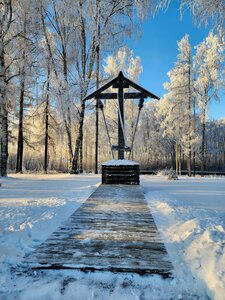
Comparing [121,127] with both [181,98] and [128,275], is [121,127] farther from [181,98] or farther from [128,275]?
[181,98]

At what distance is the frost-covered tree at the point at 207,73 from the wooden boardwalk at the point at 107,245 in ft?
61.1

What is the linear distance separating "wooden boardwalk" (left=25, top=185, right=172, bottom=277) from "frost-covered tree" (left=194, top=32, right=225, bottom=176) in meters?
18.6

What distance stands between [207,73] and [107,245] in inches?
807

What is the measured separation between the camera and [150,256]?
2486mm

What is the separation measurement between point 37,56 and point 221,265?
13.7 metres

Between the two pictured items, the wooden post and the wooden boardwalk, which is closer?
the wooden boardwalk

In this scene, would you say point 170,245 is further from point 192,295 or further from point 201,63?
point 201,63

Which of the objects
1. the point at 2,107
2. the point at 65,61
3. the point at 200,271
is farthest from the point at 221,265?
the point at 65,61

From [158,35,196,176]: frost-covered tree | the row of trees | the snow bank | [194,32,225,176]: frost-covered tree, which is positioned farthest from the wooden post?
[194,32,225,176]: frost-covered tree

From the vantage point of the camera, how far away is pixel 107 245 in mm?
2787

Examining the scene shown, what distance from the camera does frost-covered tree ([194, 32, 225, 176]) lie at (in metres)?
19.8

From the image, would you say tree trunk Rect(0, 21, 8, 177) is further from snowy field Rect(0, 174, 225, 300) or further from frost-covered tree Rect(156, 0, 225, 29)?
frost-covered tree Rect(156, 0, 225, 29)

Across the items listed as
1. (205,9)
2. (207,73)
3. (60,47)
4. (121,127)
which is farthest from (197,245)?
(207,73)

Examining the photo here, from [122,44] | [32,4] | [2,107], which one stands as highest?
[32,4]
